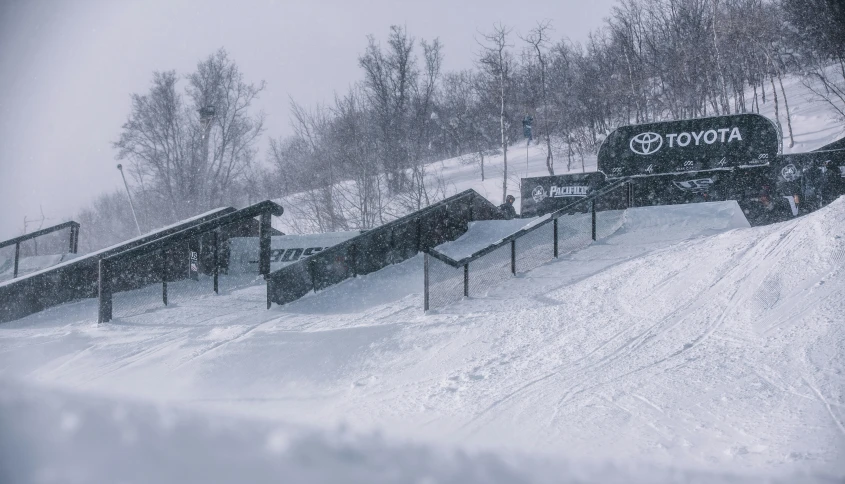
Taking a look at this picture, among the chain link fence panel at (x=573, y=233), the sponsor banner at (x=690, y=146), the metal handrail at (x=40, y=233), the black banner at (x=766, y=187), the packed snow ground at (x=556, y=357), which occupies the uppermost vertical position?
the sponsor banner at (x=690, y=146)

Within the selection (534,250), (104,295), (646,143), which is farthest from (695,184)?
(104,295)

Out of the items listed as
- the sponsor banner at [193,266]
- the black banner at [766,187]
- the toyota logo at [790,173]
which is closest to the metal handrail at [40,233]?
the sponsor banner at [193,266]

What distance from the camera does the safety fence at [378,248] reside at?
9781 mm

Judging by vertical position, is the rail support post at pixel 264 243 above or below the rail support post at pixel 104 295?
above

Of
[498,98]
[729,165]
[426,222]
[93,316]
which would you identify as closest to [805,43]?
[498,98]

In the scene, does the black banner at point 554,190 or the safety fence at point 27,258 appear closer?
the safety fence at point 27,258

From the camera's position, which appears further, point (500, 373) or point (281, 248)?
point (281, 248)

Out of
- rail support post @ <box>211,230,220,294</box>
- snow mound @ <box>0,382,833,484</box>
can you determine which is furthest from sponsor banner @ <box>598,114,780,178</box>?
snow mound @ <box>0,382,833,484</box>

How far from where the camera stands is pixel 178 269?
1233cm

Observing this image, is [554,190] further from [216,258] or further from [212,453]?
[212,453]

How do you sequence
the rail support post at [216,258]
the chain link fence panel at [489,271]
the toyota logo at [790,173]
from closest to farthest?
the chain link fence panel at [489,271], the rail support post at [216,258], the toyota logo at [790,173]

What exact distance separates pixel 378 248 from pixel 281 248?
9.41 feet

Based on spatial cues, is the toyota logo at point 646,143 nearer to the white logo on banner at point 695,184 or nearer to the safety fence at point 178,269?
the white logo on banner at point 695,184

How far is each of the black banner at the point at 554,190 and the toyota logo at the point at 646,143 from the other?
103cm
